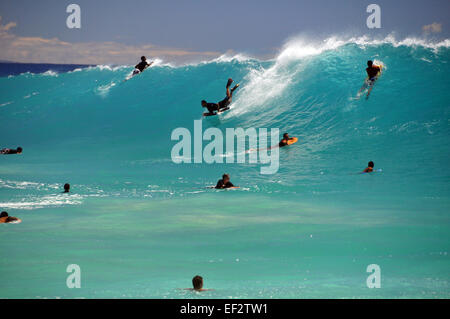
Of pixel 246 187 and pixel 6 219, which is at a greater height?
pixel 246 187

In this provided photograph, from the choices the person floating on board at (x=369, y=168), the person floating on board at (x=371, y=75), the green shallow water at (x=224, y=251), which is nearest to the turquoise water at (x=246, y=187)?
the green shallow water at (x=224, y=251)

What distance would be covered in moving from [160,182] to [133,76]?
1062 cm

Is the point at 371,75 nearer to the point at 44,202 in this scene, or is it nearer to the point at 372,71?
the point at 372,71

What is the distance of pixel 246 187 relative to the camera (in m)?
9.79

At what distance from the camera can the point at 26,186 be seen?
10.3 m

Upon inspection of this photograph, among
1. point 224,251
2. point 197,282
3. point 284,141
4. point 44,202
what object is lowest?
point 197,282

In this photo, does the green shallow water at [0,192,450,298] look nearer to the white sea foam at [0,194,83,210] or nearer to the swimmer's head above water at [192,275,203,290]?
the swimmer's head above water at [192,275,203,290]

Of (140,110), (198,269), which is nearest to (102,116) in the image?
(140,110)

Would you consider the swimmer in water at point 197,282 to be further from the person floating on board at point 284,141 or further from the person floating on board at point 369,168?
the person floating on board at point 284,141

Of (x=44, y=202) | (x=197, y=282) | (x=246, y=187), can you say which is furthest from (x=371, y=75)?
(x=197, y=282)

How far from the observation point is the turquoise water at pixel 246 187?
223 inches

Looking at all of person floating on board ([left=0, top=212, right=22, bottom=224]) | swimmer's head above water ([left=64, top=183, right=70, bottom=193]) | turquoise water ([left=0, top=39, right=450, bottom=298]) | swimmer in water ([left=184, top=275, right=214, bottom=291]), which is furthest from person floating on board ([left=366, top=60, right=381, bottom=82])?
swimmer in water ([left=184, top=275, right=214, bottom=291])

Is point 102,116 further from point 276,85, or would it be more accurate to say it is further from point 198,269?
point 198,269

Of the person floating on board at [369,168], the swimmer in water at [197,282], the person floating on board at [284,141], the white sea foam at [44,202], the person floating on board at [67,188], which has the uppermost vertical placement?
the person floating on board at [284,141]
